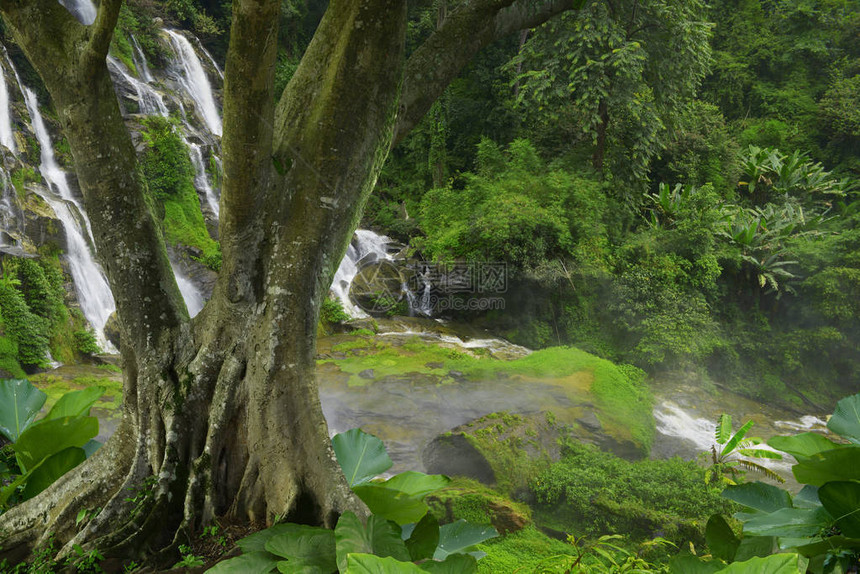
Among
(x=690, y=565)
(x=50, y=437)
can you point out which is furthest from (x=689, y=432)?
(x=50, y=437)

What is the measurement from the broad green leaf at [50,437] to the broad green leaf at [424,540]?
1.77 meters

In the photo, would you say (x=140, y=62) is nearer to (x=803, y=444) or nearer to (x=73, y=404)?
(x=73, y=404)

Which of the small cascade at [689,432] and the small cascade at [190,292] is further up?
the small cascade at [190,292]

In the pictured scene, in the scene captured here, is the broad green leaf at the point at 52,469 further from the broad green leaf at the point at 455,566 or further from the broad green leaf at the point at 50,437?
the broad green leaf at the point at 455,566

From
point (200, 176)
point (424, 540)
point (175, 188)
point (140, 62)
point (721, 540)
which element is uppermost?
point (140, 62)

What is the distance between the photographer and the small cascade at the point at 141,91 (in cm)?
1074

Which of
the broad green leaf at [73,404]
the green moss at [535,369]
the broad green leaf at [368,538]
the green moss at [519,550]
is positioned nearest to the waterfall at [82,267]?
the green moss at [535,369]

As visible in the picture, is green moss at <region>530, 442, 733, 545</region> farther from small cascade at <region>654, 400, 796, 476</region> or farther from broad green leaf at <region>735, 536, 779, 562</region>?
broad green leaf at <region>735, 536, 779, 562</region>

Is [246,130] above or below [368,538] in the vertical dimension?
above

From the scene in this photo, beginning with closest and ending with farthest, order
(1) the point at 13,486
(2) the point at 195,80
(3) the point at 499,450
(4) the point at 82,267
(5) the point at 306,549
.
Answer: (5) the point at 306,549 → (1) the point at 13,486 → (3) the point at 499,450 → (4) the point at 82,267 → (2) the point at 195,80

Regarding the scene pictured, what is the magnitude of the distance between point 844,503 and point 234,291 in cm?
250

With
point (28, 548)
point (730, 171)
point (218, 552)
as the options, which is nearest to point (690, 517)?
point (218, 552)

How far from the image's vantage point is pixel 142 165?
6.55m

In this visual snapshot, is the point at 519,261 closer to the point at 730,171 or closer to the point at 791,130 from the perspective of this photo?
the point at 730,171
